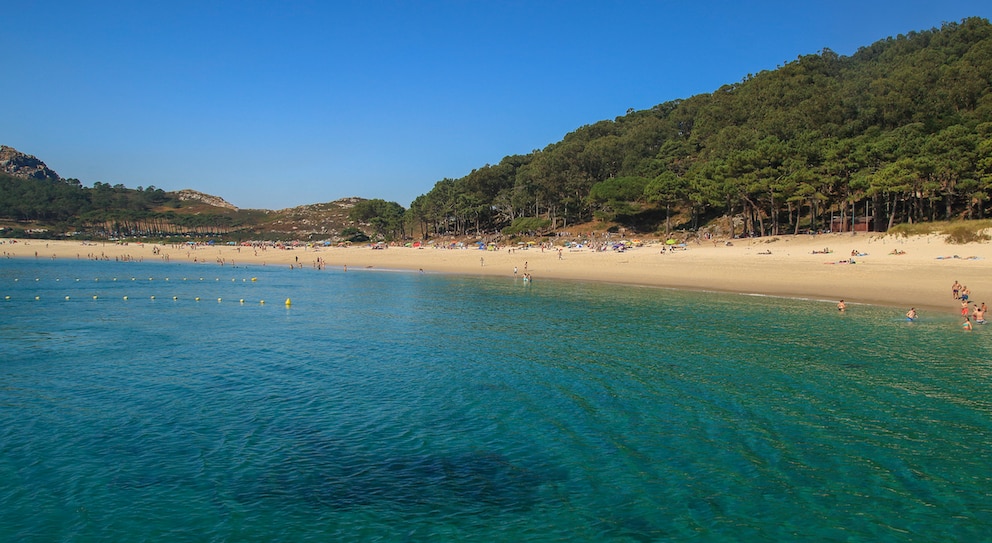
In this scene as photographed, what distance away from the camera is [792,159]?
61844 millimetres

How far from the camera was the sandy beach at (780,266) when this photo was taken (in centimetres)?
3522

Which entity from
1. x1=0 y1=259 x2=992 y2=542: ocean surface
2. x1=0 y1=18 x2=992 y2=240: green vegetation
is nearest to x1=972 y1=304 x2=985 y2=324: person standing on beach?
x1=0 y1=259 x2=992 y2=542: ocean surface

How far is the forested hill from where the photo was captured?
178 feet

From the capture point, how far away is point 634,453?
12094mm

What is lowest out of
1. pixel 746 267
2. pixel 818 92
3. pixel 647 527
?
pixel 647 527

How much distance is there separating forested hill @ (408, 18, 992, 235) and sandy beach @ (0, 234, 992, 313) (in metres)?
7.66

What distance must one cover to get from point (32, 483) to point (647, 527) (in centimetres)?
1087

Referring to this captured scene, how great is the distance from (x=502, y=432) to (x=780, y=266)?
38.3 m

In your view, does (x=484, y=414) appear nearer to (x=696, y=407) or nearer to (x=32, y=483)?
(x=696, y=407)

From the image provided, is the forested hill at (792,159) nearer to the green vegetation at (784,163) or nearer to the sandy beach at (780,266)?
the green vegetation at (784,163)

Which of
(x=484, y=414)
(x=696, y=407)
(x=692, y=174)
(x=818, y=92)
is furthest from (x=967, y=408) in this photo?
(x=818, y=92)

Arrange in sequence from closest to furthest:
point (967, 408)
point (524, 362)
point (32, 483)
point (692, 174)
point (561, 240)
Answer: point (32, 483) < point (967, 408) < point (524, 362) < point (692, 174) < point (561, 240)

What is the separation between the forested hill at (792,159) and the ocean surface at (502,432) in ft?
114

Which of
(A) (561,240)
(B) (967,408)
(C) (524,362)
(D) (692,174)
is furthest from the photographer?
(A) (561,240)
